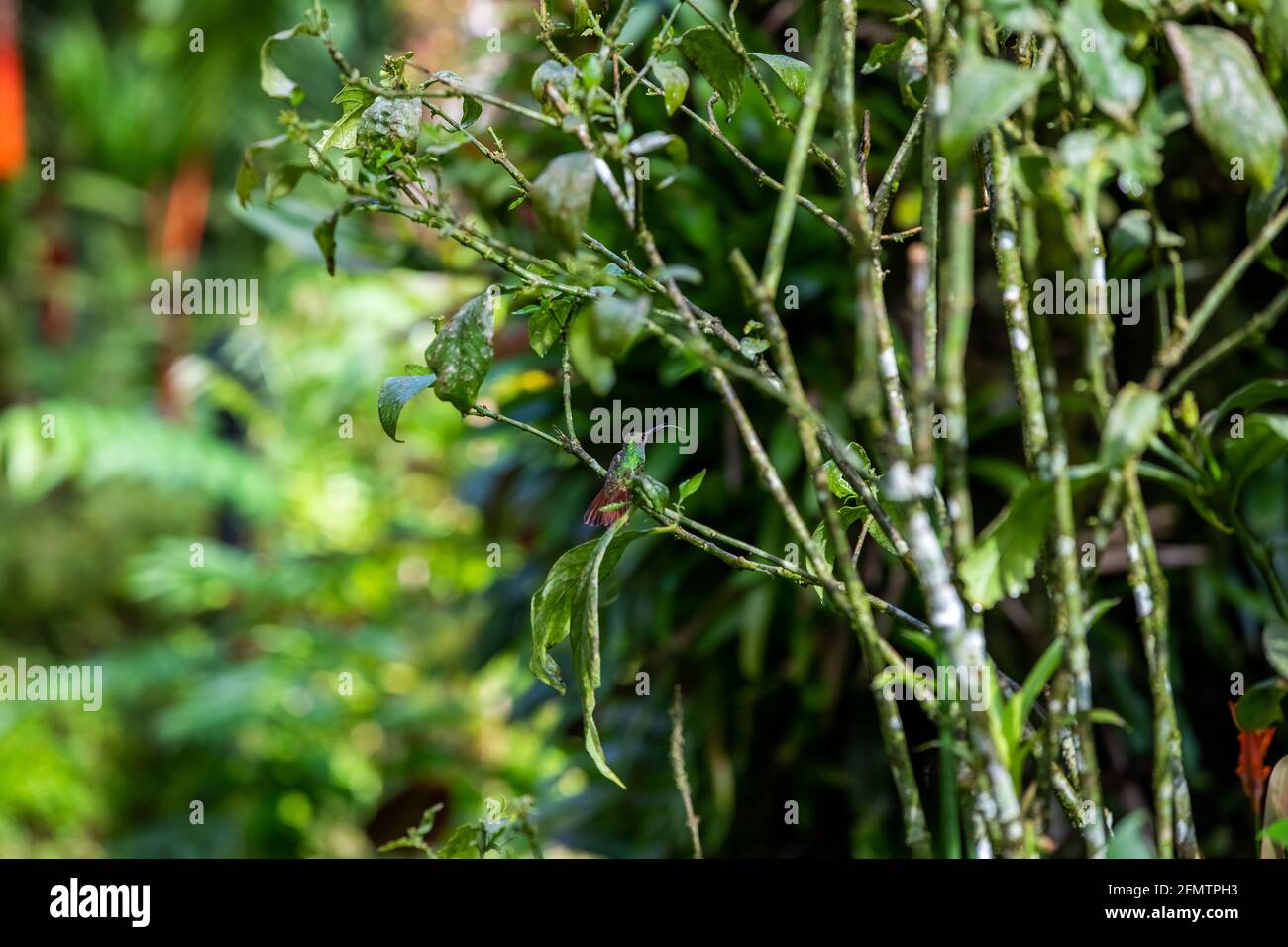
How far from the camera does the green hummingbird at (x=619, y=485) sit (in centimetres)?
43

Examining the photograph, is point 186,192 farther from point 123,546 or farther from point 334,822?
point 334,822

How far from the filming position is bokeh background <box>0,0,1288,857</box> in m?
1.14

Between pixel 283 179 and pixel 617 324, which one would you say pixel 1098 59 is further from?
pixel 283 179

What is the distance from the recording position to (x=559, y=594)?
439 millimetres

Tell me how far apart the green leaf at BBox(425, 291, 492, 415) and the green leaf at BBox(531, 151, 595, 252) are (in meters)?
0.08
